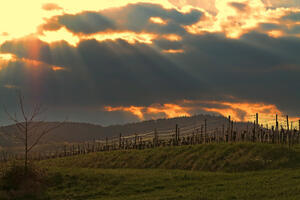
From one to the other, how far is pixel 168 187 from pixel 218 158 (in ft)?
64.1

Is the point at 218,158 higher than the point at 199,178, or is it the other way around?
the point at 218,158

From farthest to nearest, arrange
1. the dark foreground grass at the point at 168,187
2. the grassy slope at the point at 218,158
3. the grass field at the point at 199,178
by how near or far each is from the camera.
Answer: the grassy slope at the point at 218,158, the grass field at the point at 199,178, the dark foreground grass at the point at 168,187

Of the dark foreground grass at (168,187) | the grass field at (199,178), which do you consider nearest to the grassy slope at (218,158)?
the grass field at (199,178)

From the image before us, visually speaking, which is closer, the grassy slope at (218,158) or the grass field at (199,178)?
the grass field at (199,178)

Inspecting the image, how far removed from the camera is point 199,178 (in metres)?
36.7

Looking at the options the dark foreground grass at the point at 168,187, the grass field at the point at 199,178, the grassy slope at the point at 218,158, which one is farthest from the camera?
the grassy slope at the point at 218,158

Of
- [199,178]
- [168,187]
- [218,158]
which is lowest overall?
[168,187]

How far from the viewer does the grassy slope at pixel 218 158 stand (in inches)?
1795

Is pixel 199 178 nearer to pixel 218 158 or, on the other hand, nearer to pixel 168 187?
pixel 168 187

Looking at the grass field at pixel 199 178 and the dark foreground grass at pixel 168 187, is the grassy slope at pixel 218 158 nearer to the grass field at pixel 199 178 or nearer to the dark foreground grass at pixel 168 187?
the grass field at pixel 199 178

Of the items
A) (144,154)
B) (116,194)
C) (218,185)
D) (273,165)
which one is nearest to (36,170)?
(116,194)

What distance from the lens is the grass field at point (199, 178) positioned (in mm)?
27609

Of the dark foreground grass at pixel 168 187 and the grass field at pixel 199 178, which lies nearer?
the dark foreground grass at pixel 168 187

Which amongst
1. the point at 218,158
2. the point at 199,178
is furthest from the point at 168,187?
the point at 218,158
